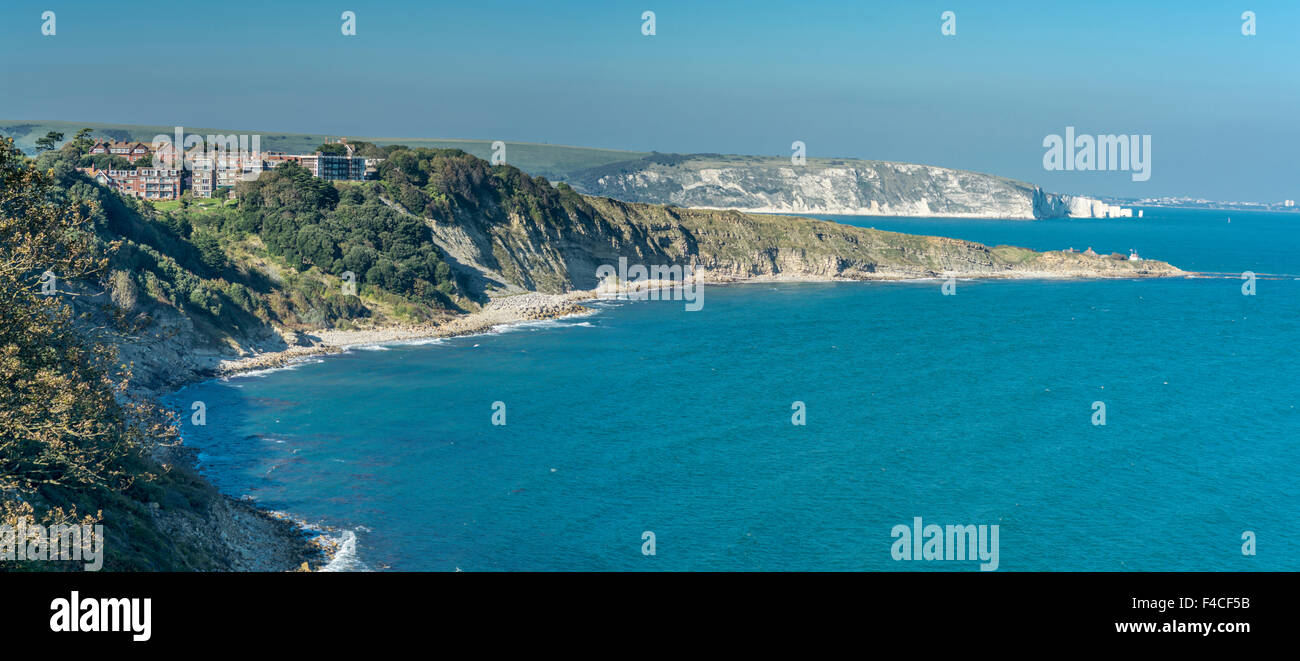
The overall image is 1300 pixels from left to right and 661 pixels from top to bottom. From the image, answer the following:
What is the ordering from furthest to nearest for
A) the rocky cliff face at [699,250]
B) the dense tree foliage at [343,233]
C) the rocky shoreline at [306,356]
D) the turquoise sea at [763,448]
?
1. the rocky cliff face at [699,250]
2. the dense tree foliage at [343,233]
3. the turquoise sea at [763,448]
4. the rocky shoreline at [306,356]

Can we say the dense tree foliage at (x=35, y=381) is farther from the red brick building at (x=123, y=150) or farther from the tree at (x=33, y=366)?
the red brick building at (x=123, y=150)

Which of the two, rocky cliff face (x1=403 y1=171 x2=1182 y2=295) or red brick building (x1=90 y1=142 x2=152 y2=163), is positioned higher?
red brick building (x1=90 y1=142 x2=152 y2=163)

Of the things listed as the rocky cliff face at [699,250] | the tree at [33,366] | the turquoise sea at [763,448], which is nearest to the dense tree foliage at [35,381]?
the tree at [33,366]

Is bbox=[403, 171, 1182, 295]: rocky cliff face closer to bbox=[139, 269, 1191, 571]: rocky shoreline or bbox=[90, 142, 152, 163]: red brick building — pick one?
bbox=[139, 269, 1191, 571]: rocky shoreline

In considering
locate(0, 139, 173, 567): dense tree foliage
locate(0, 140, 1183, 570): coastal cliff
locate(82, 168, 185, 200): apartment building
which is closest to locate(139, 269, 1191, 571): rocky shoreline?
locate(0, 140, 1183, 570): coastal cliff

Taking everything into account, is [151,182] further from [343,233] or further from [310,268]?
[310,268]

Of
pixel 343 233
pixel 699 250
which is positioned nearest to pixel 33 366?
pixel 343 233

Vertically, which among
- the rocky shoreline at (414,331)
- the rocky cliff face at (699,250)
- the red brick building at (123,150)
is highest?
the red brick building at (123,150)

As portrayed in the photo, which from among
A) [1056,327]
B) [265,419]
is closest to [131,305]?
[265,419]
